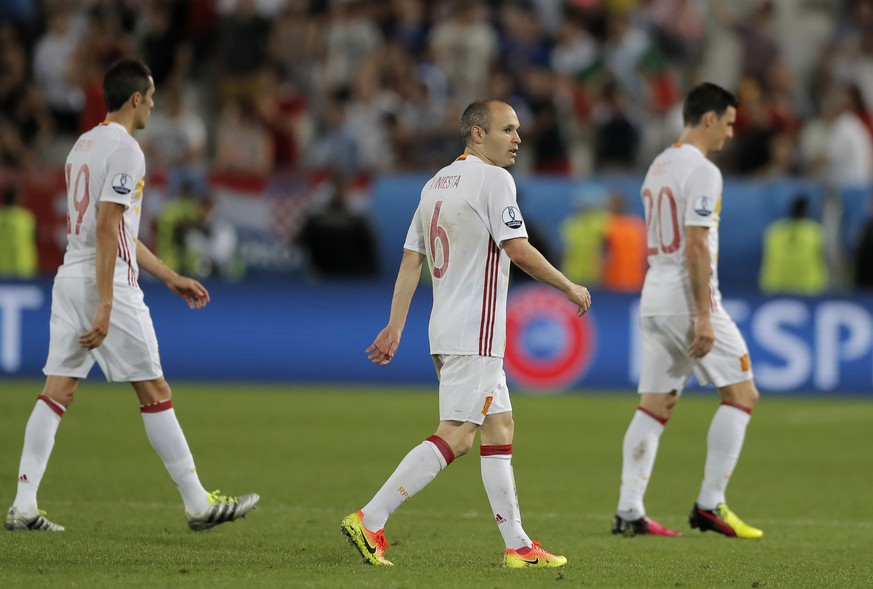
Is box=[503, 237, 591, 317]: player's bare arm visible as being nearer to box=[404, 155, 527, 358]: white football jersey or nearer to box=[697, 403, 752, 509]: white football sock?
box=[404, 155, 527, 358]: white football jersey

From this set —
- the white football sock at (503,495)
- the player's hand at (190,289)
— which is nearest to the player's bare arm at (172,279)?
the player's hand at (190,289)

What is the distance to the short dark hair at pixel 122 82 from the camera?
26.2 feet

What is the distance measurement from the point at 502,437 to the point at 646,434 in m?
1.79

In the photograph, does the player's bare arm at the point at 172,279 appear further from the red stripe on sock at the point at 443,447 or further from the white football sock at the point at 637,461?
the white football sock at the point at 637,461

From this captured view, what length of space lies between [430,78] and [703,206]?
41.7 ft

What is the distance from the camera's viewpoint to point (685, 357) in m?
8.65

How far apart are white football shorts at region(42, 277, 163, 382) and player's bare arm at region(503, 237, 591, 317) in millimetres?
2226

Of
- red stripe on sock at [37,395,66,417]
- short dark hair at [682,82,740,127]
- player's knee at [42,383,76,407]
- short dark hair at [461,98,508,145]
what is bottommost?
red stripe on sock at [37,395,66,417]

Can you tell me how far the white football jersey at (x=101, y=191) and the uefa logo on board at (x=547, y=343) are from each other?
29.2 feet

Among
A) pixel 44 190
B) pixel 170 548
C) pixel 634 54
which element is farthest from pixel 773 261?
pixel 170 548

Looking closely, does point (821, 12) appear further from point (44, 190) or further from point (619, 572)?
point (619, 572)

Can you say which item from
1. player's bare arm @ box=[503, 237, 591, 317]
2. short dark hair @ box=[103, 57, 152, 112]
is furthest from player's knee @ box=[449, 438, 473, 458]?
short dark hair @ box=[103, 57, 152, 112]

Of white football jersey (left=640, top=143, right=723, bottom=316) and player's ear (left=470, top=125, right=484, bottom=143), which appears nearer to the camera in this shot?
player's ear (left=470, top=125, right=484, bottom=143)

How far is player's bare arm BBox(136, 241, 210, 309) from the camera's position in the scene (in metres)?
8.20
